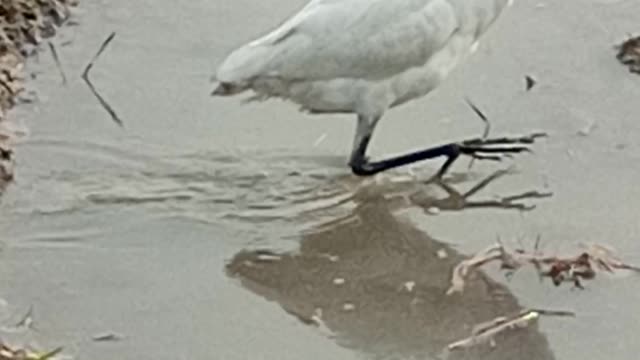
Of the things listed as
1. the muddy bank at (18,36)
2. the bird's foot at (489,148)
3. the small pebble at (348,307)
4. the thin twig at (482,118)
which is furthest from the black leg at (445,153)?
the muddy bank at (18,36)

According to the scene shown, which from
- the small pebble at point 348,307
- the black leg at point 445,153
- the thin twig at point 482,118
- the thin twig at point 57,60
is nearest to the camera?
the small pebble at point 348,307

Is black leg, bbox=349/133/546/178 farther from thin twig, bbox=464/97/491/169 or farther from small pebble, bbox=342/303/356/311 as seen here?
small pebble, bbox=342/303/356/311

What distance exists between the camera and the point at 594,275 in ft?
15.3

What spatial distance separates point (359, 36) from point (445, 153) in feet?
1.27

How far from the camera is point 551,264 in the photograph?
184 inches

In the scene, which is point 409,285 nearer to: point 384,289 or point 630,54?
point 384,289

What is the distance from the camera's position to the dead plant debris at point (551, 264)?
15.3 feet

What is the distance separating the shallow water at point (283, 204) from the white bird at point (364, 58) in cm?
18

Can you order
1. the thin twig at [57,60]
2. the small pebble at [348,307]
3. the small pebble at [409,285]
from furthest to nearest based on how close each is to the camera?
the thin twig at [57,60], the small pebble at [409,285], the small pebble at [348,307]

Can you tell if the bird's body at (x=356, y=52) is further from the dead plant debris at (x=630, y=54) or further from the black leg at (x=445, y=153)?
the dead plant debris at (x=630, y=54)

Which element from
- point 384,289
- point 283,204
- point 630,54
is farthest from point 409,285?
point 630,54

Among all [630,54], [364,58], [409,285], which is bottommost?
[630,54]

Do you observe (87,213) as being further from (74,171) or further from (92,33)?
(92,33)

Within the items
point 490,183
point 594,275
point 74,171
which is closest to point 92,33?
point 74,171
